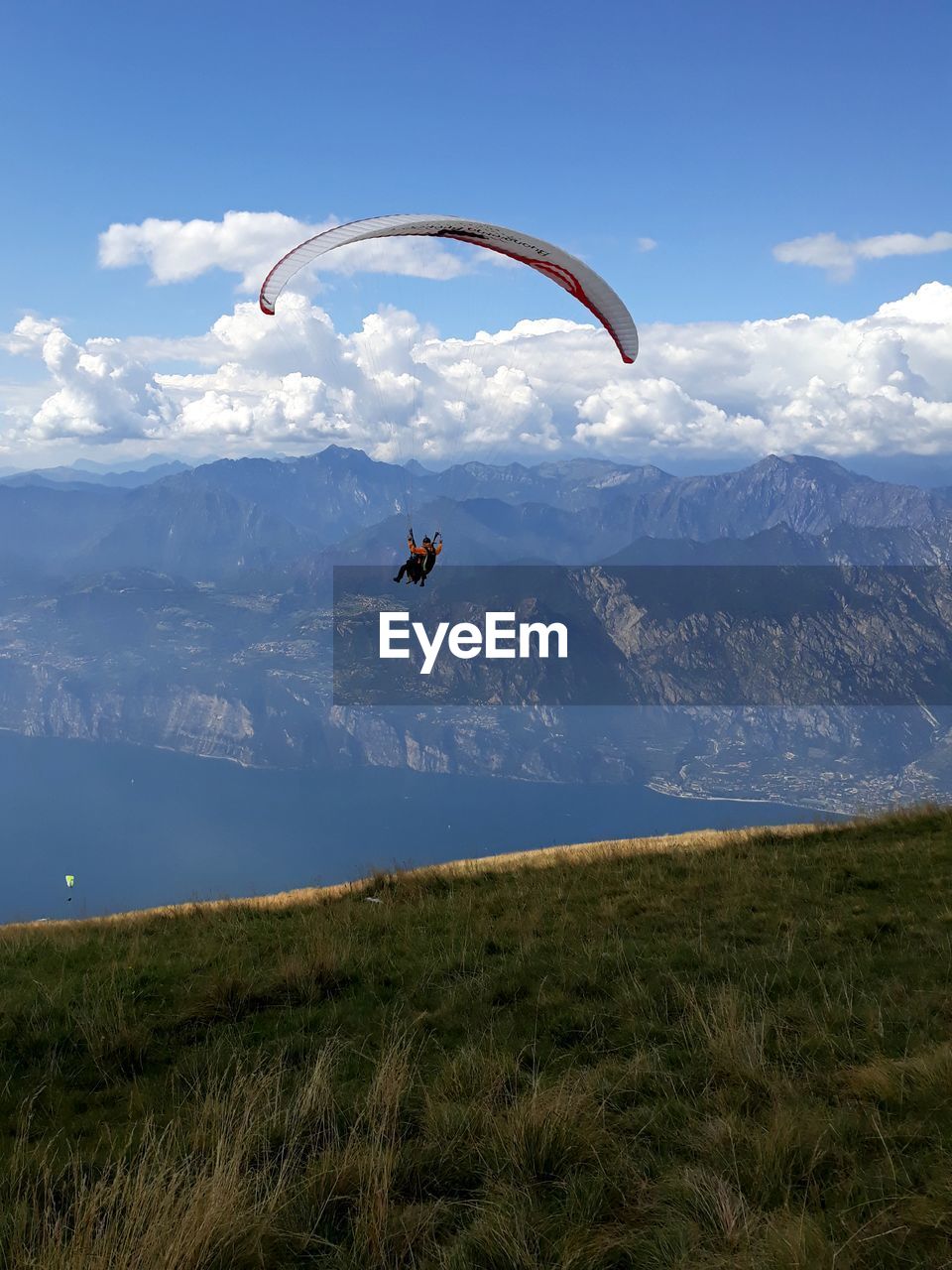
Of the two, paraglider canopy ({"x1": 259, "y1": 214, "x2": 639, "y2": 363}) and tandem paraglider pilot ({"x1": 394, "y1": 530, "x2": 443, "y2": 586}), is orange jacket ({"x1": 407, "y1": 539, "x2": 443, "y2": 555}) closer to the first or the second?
tandem paraglider pilot ({"x1": 394, "y1": 530, "x2": 443, "y2": 586})

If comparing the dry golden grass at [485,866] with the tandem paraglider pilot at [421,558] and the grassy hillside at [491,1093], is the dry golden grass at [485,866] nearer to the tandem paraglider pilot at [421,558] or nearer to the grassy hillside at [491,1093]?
the grassy hillside at [491,1093]

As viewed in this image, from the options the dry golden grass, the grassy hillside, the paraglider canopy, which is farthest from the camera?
the paraglider canopy

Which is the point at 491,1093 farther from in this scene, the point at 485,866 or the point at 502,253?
the point at 502,253

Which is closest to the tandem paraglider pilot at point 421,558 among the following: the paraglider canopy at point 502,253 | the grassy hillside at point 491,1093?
the paraglider canopy at point 502,253

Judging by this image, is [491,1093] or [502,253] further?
[502,253]

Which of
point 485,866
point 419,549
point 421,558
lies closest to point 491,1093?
point 485,866

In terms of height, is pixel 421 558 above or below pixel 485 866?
above

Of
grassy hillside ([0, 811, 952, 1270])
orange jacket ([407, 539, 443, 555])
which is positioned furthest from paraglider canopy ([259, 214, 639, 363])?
grassy hillside ([0, 811, 952, 1270])
